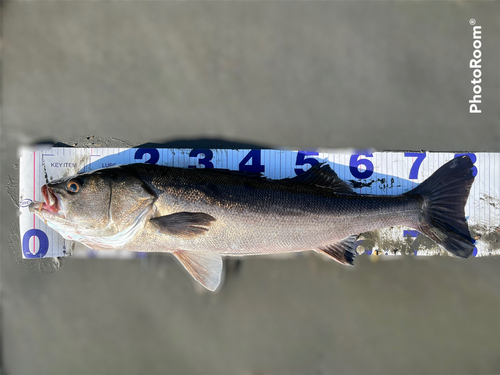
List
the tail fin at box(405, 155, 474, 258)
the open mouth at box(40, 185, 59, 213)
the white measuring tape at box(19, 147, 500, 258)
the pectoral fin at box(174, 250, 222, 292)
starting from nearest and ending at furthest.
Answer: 1. the open mouth at box(40, 185, 59, 213)
2. the pectoral fin at box(174, 250, 222, 292)
3. the tail fin at box(405, 155, 474, 258)
4. the white measuring tape at box(19, 147, 500, 258)

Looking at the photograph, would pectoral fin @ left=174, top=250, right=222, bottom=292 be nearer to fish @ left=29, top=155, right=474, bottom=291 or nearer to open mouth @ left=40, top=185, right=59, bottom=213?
fish @ left=29, top=155, right=474, bottom=291

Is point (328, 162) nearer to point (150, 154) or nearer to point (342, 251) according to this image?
point (342, 251)

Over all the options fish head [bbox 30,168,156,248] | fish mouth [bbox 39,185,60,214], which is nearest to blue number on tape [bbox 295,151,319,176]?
fish head [bbox 30,168,156,248]

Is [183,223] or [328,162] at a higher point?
[328,162]

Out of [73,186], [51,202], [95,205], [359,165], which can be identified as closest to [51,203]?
[51,202]

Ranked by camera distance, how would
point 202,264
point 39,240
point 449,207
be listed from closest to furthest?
point 202,264 < point 449,207 < point 39,240

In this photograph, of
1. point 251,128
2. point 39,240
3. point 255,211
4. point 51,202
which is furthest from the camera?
point 251,128

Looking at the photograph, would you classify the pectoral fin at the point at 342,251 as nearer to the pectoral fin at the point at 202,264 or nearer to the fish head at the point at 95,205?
the pectoral fin at the point at 202,264

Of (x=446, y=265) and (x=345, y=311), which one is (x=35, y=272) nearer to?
(x=345, y=311)
